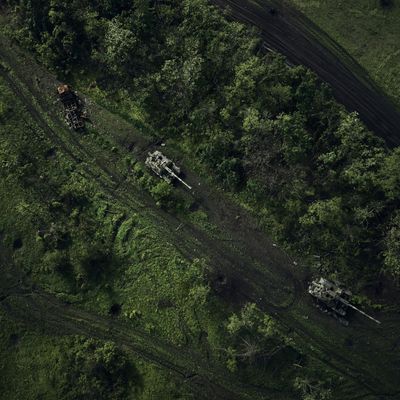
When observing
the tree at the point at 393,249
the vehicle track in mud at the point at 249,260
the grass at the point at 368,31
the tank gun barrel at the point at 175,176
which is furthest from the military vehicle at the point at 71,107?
the tree at the point at 393,249

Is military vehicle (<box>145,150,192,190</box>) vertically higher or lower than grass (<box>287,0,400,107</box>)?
lower

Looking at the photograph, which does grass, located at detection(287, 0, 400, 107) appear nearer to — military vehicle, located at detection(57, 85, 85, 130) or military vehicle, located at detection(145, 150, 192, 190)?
military vehicle, located at detection(145, 150, 192, 190)

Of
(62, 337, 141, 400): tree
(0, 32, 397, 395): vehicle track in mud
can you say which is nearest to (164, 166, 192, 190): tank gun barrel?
(0, 32, 397, 395): vehicle track in mud

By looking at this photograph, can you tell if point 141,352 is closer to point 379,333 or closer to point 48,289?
point 48,289

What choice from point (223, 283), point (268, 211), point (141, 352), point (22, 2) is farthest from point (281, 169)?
point (22, 2)

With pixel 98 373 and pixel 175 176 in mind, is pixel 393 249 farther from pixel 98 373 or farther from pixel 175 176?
pixel 98 373
